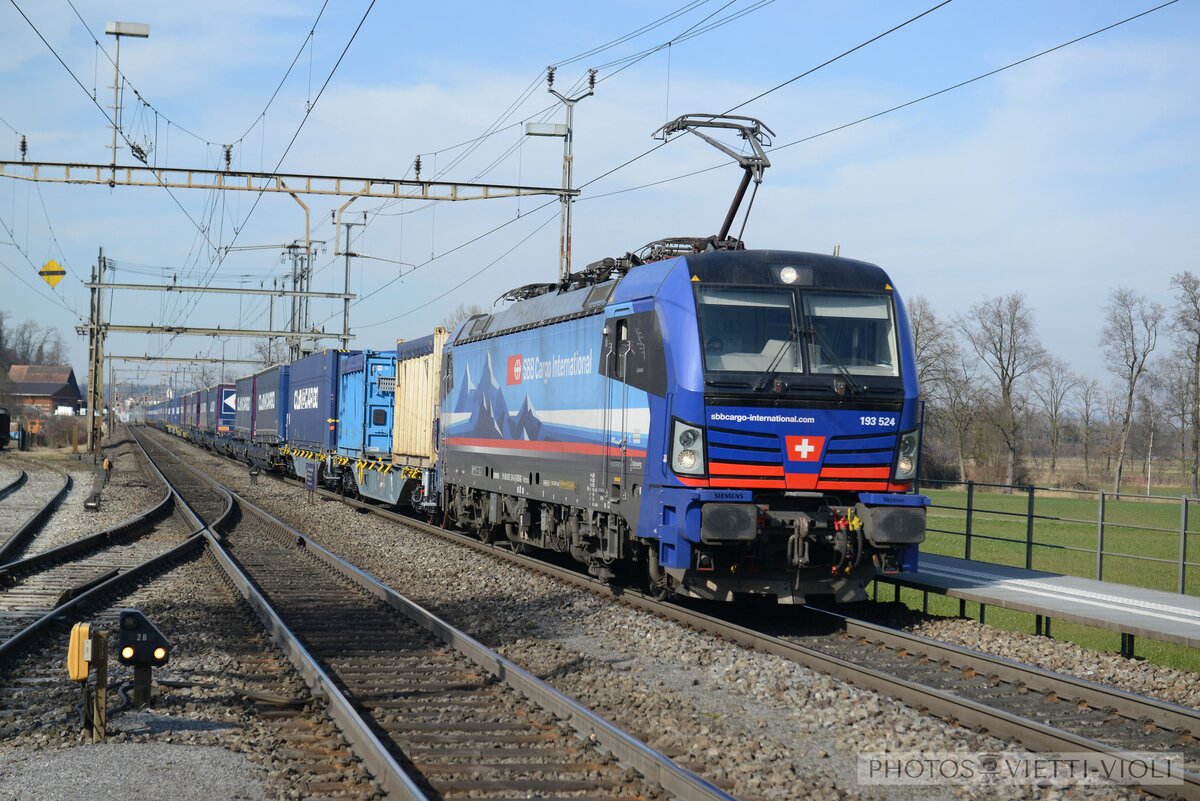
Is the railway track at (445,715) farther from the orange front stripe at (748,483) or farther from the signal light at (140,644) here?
the orange front stripe at (748,483)

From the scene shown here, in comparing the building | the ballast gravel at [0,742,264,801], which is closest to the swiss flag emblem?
the ballast gravel at [0,742,264,801]

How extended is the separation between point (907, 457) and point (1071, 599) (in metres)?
2.37

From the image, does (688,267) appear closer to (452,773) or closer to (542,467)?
(542,467)

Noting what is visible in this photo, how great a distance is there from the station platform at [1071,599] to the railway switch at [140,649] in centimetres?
738

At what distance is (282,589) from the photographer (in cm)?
1388

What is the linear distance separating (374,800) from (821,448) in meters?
6.16

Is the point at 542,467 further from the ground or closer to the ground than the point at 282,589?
further from the ground

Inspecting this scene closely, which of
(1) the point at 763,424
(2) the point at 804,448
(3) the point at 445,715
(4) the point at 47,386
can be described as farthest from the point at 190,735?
(4) the point at 47,386

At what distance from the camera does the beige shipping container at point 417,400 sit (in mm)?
22391

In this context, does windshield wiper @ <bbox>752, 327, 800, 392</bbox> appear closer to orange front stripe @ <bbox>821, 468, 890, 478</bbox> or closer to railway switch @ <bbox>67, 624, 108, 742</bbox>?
orange front stripe @ <bbox>821, 468, 890, 478</bbox>

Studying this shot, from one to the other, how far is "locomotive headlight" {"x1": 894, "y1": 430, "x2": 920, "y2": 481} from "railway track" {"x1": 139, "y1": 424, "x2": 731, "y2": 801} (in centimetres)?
448

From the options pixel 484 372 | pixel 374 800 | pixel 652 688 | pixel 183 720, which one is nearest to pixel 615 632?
pixel 652 688

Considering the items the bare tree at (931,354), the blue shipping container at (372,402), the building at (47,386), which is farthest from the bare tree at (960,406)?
the building at (47,386)

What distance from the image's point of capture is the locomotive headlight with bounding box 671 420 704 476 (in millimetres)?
10680
